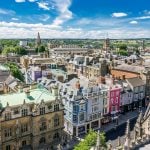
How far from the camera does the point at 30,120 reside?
179 ft

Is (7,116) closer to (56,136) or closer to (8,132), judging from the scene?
(8,132)

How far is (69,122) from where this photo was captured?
6750 centimetres

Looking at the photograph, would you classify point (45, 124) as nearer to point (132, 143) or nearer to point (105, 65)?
point (132, 143)

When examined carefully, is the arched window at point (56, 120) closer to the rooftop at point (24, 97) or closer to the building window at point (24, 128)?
the rooftop at point (24, 97)

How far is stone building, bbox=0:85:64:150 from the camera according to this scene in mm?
51844

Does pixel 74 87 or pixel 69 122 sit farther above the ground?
pixel 74 87

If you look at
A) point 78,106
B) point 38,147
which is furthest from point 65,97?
point 38,147

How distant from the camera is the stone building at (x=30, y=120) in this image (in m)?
51.8

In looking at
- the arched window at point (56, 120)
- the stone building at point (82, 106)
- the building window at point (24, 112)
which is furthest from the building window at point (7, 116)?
the stone building at point (82, 106)

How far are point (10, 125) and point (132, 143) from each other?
89.6 feet

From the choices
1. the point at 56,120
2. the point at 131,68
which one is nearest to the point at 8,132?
the point at 56,120

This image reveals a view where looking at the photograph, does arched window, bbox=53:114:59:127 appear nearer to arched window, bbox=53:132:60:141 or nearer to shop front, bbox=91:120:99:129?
arched window, bbox=53:132:60:141

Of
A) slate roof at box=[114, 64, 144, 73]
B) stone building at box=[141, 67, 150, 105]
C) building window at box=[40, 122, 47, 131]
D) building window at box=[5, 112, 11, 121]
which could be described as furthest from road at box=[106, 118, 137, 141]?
slate roof at box=[114, 64, 144, 73]

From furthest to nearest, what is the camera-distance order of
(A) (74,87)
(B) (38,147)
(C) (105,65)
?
1. (C) (105,65)
2. (A) (74,87)
3. (B) (38,147)
